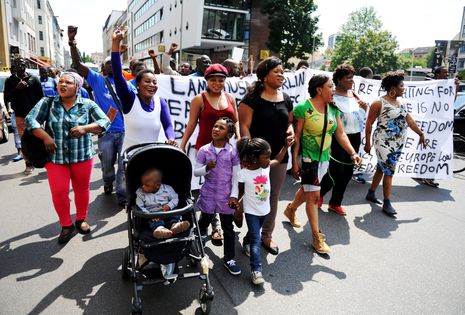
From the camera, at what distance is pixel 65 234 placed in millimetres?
3738

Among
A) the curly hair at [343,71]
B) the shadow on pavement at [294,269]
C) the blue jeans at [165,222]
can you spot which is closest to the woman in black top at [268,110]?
the shadow on pavement at [294,269]

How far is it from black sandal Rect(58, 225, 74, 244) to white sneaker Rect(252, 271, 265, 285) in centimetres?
216

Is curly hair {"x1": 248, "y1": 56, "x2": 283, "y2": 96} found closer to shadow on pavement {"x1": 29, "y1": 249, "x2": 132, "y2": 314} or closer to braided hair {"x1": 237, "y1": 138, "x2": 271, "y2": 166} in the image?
braided hair {"x1": 237, "y1": 138, "x2": 271, "y2": 166}

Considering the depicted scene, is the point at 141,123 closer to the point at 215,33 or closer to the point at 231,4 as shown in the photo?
the point at 215,33

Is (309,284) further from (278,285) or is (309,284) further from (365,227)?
(365,227)

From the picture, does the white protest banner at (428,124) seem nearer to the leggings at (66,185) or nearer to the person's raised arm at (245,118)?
the person's raised arm at (245,118)

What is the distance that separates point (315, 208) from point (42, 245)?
9.99ft

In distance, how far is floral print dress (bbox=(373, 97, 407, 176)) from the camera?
480cm

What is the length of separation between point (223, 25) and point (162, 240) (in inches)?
1592

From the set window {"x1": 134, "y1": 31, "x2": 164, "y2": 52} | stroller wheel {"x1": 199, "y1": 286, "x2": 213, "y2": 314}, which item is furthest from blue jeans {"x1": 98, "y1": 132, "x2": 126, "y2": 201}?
window {"x1": 134, "y1": 31, "x2": 164, "y2": 52}

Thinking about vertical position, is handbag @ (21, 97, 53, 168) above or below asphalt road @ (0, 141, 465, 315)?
above

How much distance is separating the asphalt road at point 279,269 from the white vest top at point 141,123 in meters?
1.19

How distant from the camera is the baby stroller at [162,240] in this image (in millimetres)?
2529

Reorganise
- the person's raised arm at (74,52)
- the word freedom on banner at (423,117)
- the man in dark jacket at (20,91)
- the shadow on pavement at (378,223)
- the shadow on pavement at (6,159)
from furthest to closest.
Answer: the shadow on pavement at (6,159) < the word freedom on banner at (423,117) < the man in dark jacket at (20,91) < the shadow on pavement at (378,223) < the person's raised arm at (74,52)
